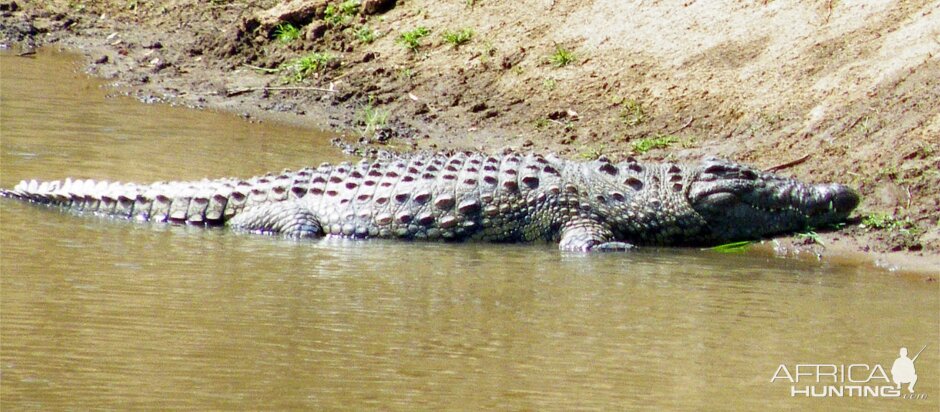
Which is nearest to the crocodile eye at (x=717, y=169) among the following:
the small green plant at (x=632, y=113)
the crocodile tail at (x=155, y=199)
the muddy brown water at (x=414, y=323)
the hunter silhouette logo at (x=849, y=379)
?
the muddy brown water at (x=414, y=323)

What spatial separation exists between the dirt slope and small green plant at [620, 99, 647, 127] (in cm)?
2

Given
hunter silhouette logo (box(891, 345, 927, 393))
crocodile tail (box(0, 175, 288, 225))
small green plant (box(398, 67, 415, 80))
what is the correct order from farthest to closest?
small green plant (box(398, 67, 415, 80))
crocodile tail (box(0, 175, 288, 225))
hunter silhouette logo (box(891, 345, 927, 393))

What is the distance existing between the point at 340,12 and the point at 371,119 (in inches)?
128

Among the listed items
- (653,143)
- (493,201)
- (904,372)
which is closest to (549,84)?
(653,143)

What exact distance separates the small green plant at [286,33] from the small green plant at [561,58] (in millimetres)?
3256

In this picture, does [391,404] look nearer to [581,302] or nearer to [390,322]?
[390,322]

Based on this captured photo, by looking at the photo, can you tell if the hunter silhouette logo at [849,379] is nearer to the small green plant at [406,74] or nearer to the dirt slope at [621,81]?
the dirt slope at [621,81]

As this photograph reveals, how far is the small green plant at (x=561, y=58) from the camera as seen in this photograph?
42.0ft

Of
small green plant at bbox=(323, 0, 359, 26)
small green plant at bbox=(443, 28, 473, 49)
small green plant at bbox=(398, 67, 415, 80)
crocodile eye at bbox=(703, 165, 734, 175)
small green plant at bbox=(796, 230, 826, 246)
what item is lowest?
small green plant at bbox=(796, 230, 826, 246)

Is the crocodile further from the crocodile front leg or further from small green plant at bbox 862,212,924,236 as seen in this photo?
small green plant at bbox 862,212,924,236

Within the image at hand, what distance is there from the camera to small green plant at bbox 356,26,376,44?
47.1 feet

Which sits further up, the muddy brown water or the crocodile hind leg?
the crocodile hind leg

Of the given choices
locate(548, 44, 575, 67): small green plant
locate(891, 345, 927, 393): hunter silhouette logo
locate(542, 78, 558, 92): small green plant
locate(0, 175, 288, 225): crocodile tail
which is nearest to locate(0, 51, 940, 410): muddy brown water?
locate(891, 345, 927, 393): hunter silhouette logo

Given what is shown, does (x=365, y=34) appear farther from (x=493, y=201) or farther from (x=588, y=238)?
(x=588, y=238)
